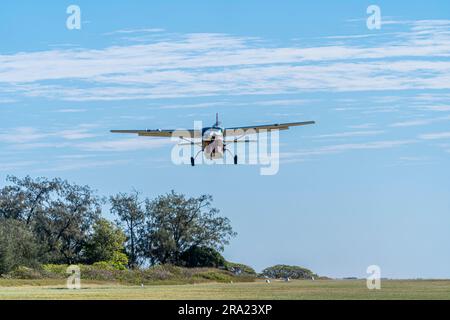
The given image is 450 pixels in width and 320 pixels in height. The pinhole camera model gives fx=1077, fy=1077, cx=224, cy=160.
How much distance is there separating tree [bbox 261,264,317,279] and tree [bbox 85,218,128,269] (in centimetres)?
1532

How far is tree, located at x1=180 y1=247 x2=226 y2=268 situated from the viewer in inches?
4294

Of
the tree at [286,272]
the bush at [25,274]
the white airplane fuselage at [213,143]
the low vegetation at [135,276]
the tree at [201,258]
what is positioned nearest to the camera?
the white airplane fuselage at [213,143]

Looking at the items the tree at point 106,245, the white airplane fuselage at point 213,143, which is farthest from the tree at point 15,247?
the white airplane fuselage at point 213,143

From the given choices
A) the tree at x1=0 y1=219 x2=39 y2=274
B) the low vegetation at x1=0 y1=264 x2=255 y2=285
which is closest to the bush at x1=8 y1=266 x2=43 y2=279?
the low vegetation at x1=0 y1=264 x2=255 y2=285

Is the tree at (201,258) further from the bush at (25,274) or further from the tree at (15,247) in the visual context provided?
the bush at (25,274)

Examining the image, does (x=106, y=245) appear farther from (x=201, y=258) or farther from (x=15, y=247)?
(x=15, y=247)

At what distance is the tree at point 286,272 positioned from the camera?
99869mm

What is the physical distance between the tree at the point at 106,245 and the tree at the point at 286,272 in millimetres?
15316

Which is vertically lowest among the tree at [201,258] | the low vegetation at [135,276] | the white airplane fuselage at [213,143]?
the low vegetation at [135,276]

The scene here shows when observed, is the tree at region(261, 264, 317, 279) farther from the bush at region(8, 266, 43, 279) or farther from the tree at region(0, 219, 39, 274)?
the bush at region(8, 266, 43, 279)

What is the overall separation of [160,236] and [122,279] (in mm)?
33336
